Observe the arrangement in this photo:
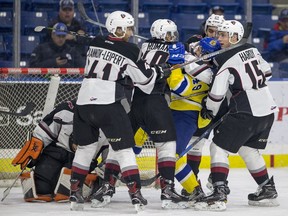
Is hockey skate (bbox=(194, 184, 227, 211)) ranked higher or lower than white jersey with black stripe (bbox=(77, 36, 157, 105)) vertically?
lower

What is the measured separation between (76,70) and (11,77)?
511mm

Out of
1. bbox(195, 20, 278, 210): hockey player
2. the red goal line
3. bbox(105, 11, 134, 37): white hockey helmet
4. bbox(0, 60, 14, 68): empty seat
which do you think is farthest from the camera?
bbox(0, 60, 14, 68): empty seat

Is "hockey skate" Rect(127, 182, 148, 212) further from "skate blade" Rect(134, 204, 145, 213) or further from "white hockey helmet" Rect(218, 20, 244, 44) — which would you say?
"white hockey helmet" Rect(218, 20, 244, 44)

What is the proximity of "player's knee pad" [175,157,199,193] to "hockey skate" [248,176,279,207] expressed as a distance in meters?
0.43

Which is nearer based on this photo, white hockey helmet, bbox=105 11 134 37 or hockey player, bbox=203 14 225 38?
white hockey helmet, bbox=105 11 134 37

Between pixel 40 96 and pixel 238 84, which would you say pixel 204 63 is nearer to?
pixel 238 84

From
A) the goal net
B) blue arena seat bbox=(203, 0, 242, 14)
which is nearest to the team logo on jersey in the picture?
the goal net

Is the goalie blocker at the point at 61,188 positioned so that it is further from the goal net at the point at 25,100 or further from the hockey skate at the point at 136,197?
the goal net at the point at 25,100

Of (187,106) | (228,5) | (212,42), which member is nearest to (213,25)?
(212,42)

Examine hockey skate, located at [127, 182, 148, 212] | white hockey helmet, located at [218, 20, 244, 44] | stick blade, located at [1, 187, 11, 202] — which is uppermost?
white hockey helmet, located at [218, 20, 244, 44]

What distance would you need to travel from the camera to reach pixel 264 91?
7.54 m

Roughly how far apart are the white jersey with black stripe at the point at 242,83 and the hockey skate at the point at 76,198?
1.03m

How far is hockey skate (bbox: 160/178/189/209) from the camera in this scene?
7.47m

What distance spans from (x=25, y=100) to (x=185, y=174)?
1.84 metres
